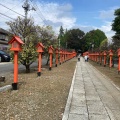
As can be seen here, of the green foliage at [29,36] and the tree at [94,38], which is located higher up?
the tree at [94,38]

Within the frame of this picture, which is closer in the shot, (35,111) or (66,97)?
(35,111)

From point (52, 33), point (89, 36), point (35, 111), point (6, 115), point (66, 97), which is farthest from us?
point (89, 36)

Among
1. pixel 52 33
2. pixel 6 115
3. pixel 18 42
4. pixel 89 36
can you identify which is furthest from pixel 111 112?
pixel 89 36

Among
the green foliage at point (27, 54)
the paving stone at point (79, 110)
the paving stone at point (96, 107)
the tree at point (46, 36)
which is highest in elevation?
the tree at point (46, 36)

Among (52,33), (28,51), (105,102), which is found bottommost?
(105,102)

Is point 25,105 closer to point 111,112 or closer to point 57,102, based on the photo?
point 57,102

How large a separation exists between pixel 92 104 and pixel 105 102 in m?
0.58

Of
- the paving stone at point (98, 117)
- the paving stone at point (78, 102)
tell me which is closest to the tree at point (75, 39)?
the paving stone at point (78, 102)

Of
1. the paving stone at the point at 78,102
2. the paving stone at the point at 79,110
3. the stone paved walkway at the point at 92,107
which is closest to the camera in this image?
the stone paved walkway at the point at 92,107

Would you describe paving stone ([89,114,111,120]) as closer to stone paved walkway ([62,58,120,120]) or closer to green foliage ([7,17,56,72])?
stone paved walkway ([62,58,120,120])

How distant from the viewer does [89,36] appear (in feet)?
344

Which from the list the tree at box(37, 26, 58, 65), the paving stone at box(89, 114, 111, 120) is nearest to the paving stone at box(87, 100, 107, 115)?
the paving stone at box(89, 114, 111, 120)

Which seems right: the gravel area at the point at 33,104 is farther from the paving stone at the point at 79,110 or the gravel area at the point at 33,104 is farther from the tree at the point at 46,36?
the tree at the point at 46,36

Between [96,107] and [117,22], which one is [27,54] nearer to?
[96,107]
